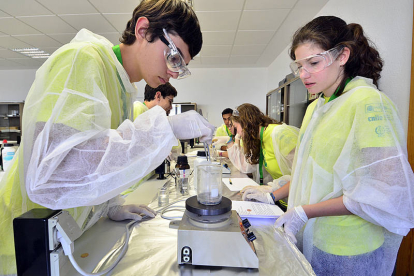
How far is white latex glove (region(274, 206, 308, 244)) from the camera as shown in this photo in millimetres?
963

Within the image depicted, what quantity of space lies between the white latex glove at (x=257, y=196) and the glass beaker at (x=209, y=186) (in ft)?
1.40

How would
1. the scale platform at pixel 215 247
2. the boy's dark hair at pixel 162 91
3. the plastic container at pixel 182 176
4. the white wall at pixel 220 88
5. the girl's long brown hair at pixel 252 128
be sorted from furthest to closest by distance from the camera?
→ the white wall at pixel 220 88, the boy's dark hair at pixel 162 91, the girl's long brown hair at pixel 252 128, the plastic container at pixel 182 176, the scale platform at pixel 215 247

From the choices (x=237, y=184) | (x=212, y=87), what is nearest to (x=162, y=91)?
(x=237, y=184)

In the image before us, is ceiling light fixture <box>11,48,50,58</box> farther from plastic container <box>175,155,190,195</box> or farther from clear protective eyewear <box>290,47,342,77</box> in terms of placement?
clear protective eyewear <box>290,47,342,77</box>

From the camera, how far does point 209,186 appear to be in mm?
955

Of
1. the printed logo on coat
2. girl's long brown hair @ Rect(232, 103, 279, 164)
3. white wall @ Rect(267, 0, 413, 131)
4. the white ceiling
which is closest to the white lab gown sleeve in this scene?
the printed logo on coat

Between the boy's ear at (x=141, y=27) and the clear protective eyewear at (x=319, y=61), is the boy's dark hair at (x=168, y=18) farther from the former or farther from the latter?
the clear protective eyewear at (x=319, y=61)

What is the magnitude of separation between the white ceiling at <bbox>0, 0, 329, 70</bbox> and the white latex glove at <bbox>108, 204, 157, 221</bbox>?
2607mm

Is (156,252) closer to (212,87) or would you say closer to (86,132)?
(86,132)

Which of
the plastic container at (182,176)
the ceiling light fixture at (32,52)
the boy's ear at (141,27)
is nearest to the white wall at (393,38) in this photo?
the plastic container at (182,176)

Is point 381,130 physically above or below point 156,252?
above

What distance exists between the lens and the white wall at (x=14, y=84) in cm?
599

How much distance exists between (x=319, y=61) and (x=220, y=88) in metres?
5.04

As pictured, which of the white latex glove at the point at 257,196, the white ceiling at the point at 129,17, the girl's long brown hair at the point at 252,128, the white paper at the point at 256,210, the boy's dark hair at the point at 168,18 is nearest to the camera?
the boy's dark hair at the point at 168,18
